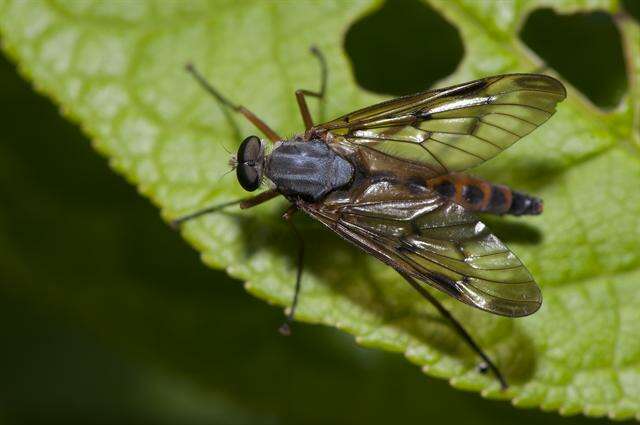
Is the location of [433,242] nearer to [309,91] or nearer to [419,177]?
[419,177]

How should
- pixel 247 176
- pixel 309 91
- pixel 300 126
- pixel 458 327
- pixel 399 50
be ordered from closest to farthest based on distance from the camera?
pixel 458 327
pixel 247 176
pixel 309 91
pixel 300 126
pixel 399 50

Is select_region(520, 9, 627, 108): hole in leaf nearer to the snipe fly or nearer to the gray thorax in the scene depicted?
the snipe fly

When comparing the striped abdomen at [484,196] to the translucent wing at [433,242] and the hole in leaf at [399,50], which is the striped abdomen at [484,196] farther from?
the hole in leaf at [399,50]

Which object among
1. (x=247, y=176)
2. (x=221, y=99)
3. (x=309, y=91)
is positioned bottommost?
(x=247, y=176)

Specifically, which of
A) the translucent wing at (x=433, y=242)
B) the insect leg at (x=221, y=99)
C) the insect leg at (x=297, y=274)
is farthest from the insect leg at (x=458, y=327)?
the insect leg at (x=221, y=99)

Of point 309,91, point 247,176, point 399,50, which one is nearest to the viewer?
point 247,176

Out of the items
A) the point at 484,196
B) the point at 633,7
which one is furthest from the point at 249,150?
the point at 633,7

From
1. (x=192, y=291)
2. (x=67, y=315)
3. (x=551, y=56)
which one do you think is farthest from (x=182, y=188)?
(x=551, y=56)

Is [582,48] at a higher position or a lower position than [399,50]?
lower
